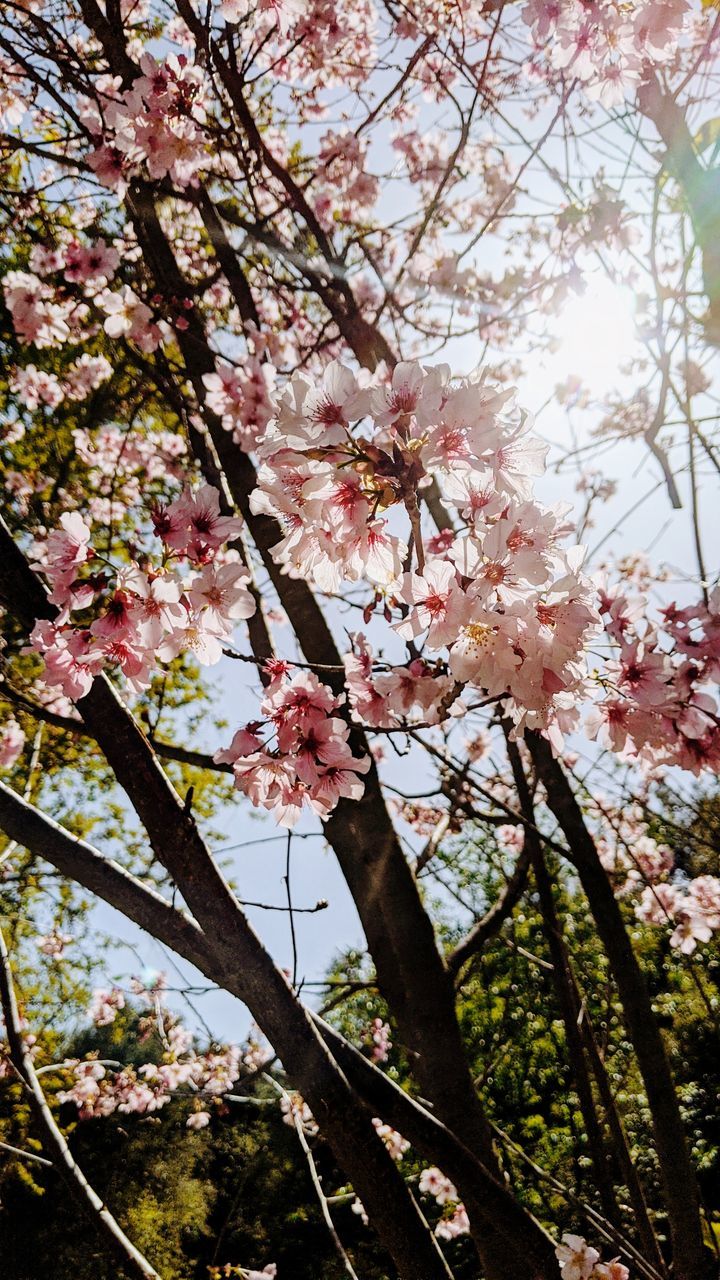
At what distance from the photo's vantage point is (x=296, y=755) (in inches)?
62.5

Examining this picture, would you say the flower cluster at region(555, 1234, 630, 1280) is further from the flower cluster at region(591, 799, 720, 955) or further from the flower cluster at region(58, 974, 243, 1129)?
the flower cluster at region(58, 974, 243, 1129)

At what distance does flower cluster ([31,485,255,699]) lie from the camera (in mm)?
1411

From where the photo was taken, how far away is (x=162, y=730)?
9133 mm

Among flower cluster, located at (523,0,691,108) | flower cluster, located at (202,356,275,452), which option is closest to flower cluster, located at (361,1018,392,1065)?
flower cluster, located at (202,356,275,452)

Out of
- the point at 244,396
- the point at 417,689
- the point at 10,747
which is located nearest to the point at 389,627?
the point at 417,689

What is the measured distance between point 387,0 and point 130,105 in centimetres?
93

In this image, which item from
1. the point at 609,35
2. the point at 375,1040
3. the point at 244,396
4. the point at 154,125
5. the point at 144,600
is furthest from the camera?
the point at 375,1040

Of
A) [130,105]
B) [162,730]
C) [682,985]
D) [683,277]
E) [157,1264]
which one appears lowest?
[157,1264]

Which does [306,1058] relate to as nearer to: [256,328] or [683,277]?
[683,277]

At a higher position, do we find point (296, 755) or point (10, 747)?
point (10, 747)

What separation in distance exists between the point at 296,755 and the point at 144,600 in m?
0.50

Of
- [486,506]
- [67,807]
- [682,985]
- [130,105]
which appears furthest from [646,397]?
[682,985]

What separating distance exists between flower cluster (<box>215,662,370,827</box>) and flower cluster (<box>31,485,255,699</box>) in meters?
0.20

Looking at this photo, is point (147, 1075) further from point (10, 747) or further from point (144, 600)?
point (144, 600)
